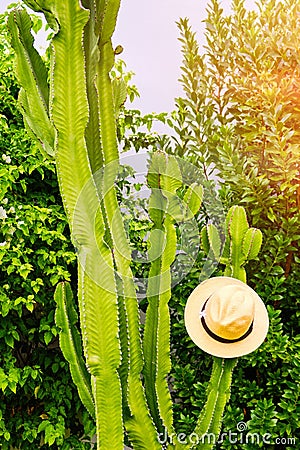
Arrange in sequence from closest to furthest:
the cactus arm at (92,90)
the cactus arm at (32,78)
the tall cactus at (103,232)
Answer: the tall cactus at (103,232) → the cactus arm at (92,90) → the cactus arm at (32,78)

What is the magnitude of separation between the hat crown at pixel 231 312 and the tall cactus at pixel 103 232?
193mm

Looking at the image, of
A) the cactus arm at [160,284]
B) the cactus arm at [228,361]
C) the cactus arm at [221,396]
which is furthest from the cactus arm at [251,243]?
the cactus arm at [221,396]

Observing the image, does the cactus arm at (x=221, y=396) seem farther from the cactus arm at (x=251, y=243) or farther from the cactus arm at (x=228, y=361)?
the cactus arm at (x=251, y=243)

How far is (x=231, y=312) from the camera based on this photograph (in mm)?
1792

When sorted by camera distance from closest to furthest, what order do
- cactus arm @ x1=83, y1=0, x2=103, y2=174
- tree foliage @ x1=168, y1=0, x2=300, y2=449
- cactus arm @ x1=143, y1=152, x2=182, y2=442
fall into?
cactus arm @ x1=83, y1=0, x2=103, y2=174, cactus arm @ x1=143, y1=152, x2=182, y2=442, tree foliage @ x1=168, y1=0, x2=300, y2=449

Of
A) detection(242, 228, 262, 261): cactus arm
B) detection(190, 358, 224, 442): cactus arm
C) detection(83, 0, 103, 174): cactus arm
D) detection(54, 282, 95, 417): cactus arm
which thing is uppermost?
detection(83, 0, 103, 174): cactus arm

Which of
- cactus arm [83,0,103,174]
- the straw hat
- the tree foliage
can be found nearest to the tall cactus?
cactus arm [83,0,103,174]

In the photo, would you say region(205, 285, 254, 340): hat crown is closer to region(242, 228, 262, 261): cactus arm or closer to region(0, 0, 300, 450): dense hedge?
region(242, 228, 262, 261): cactus arm

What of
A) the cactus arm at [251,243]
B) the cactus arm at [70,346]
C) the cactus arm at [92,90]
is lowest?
the cactus arm at [70,346]

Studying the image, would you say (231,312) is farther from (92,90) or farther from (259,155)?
(259,155)

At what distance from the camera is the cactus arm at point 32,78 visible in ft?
5.98

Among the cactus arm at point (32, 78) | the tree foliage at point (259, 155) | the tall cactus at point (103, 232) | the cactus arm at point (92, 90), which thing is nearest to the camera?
the tall cactus at point (103, 232)

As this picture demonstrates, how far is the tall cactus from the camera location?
161cm

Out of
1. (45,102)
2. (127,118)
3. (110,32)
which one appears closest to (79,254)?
(45,102)
